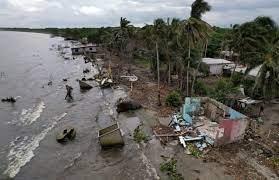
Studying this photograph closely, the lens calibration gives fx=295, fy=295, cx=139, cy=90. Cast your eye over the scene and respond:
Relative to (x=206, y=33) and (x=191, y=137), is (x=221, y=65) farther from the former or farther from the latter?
(x=191, y=137)

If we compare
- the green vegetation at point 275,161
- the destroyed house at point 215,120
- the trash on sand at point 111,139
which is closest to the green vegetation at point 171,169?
the destroyed house at point 215,120

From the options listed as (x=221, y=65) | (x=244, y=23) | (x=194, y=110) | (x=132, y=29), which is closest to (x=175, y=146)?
(x=194, y=110)

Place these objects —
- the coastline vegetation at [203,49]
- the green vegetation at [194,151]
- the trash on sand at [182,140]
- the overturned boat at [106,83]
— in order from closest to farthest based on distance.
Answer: the green vegetation at [194,151] → the trash on sand at [182,140] → the coastline vegetation at [203,49] → the overturned boat at [106,83]

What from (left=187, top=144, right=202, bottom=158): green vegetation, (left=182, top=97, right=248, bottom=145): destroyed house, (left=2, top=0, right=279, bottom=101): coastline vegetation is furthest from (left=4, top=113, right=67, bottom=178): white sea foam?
(left=2, top=0, right=279, bottom=101): coastline vegetation

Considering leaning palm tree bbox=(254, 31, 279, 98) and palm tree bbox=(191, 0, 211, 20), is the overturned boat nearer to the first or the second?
palm tree bbox=(191, 0, 211, 20)

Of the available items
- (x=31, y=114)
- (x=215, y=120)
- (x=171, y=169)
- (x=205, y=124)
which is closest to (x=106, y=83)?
(x=31, y=114)

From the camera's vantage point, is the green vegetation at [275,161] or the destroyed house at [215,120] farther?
the destroyed house at [215,120]

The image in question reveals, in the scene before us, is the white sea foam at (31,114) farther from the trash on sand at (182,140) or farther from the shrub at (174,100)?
the trash on sand at (182,140)
